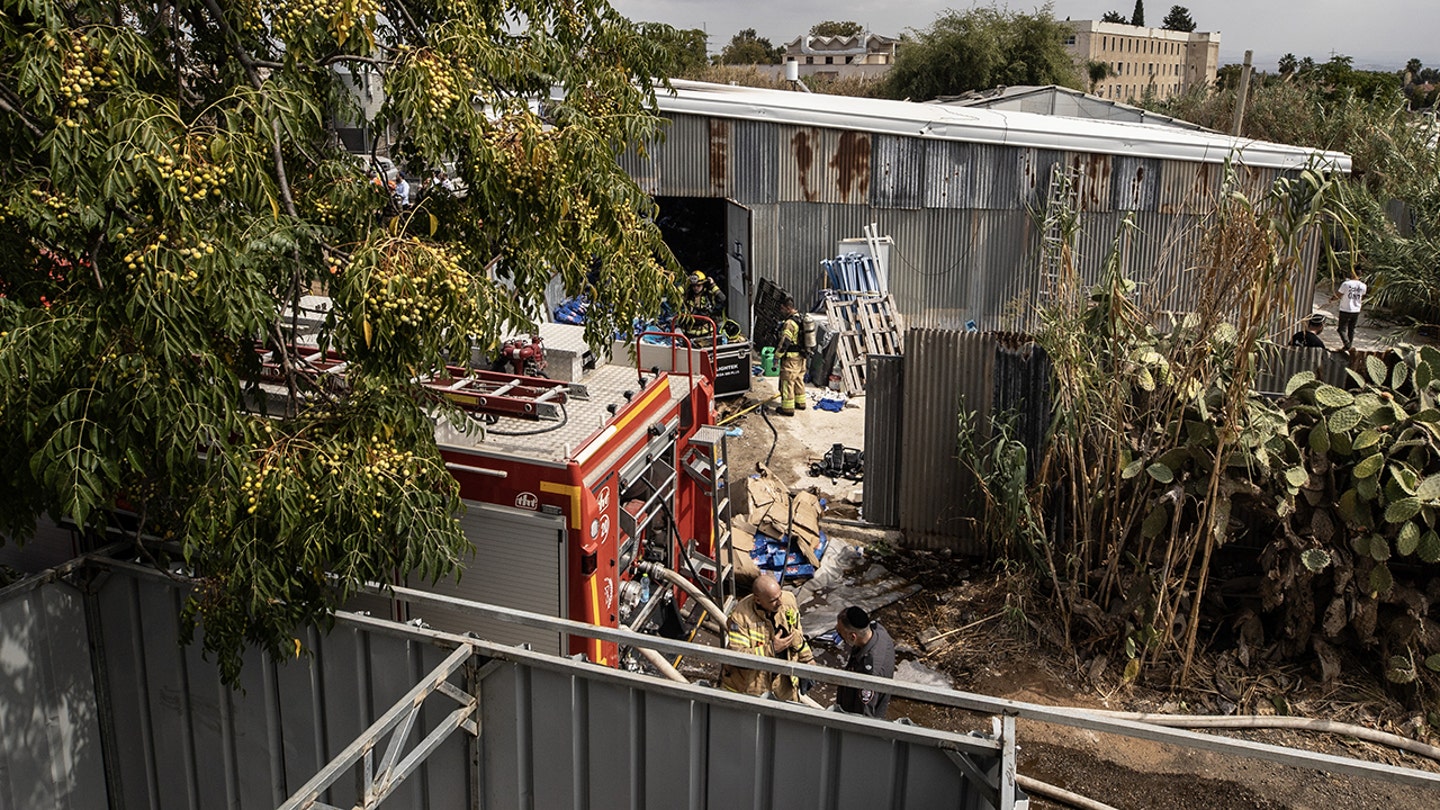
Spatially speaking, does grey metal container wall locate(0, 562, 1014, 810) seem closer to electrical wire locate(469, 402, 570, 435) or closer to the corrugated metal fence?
electrical wire locate(469, 402, 570, 435)

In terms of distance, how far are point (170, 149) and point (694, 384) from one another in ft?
15.3

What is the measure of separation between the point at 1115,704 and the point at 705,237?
16.2 m

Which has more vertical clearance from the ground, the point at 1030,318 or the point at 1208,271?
the point at 1208,271

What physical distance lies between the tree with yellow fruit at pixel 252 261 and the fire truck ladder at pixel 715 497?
7.92 feet

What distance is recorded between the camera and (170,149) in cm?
376

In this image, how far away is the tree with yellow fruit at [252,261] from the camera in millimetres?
3803

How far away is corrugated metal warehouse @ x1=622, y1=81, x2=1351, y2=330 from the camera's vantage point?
16562 mm

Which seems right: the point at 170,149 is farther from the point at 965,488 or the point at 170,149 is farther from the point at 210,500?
the point at 965,488

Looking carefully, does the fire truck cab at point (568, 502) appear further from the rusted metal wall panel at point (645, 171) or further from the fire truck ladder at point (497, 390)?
the rusted metal wall panel at point (645, 171)

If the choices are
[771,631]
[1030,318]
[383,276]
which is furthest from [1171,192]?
[383,276]

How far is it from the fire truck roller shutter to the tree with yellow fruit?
34.7 inches

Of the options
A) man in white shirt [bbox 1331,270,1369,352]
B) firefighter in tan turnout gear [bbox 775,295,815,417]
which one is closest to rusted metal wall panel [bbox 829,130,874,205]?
firefighter in tan turnout gear [bbox 775,295,815,417]

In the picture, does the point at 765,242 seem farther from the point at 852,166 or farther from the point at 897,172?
the point at 897,172

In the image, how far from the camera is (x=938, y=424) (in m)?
9.45
